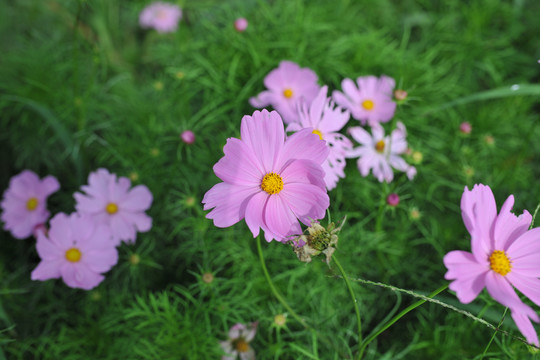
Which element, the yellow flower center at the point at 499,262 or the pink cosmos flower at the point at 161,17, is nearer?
the yellow flower center at the point at 499,262

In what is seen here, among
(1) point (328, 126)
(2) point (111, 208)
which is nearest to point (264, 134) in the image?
(1) point (328, 126)

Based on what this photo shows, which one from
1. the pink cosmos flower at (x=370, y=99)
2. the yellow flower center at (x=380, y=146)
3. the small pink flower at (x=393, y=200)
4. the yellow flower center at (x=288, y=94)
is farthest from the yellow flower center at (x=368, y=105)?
the small pink flower at (x=393, y=200)

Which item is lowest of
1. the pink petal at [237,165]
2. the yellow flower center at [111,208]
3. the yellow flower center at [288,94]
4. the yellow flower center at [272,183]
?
the yellow flower center at [272,183]

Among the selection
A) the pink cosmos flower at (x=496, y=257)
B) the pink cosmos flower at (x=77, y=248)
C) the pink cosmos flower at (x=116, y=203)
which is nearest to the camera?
the pink cosmos flower at (x=496, y=257)

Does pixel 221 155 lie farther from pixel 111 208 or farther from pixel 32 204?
pixel 32 204

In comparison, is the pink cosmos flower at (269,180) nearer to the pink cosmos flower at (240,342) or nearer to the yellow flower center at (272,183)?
the yellow flower center at (272,183)

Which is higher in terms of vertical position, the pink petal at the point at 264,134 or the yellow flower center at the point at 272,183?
the pink petal at the point at 264,134

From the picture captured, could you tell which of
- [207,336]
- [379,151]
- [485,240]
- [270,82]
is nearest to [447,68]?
[379,151]

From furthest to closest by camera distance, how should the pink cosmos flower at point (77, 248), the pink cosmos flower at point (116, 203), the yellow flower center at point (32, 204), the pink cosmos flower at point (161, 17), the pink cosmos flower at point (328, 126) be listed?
the pink cosmos flower at point (161, 17)
the yellow flower center at point (32, 204)
the pink cosmos flower at point (116, 203)
the pink cosmos flower at point (77, 248)
the pink cosmos flower at point (328, 126)
